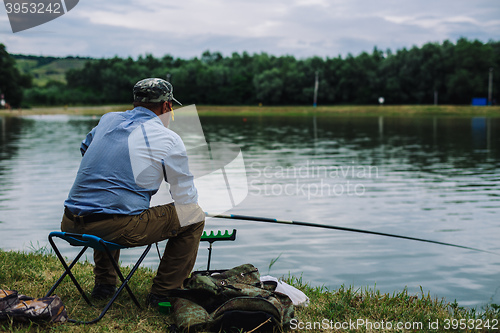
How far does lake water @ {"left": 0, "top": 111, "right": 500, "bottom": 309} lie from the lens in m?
5.89

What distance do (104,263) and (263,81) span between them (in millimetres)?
104675

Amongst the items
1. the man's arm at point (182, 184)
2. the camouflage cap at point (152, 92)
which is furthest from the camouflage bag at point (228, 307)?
the camouflage cap at point (152, 92)

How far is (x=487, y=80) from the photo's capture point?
287 feet

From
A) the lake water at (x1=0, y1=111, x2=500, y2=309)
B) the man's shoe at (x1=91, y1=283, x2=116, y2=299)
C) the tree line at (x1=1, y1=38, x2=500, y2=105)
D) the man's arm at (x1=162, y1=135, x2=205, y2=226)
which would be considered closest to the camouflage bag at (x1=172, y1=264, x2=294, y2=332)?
the man's arm at (x1=162, y1=135, x2=205, y2=226)

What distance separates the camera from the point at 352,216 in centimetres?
863

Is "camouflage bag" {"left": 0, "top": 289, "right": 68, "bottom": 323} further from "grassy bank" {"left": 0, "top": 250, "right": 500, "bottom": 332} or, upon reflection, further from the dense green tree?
the dense green tree

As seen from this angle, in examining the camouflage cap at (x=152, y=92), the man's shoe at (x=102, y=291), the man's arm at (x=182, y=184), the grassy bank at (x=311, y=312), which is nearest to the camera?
the grassy bank at (x=311, y=312)

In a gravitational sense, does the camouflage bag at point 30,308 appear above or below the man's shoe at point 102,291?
above

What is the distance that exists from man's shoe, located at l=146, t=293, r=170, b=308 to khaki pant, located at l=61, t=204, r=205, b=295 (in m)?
0.03

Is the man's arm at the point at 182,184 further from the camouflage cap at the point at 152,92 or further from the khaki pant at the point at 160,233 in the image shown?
the camouflage cap at the point at 152,92

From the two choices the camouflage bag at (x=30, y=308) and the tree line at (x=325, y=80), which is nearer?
the camouflage bag at (x=30, y=308)

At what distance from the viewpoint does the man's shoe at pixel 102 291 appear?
13.6 feet

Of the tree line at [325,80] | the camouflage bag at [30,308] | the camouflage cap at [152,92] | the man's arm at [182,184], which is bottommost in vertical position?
the camouflage bag at [30,308]

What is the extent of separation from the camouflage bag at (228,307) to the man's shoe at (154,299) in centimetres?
14
